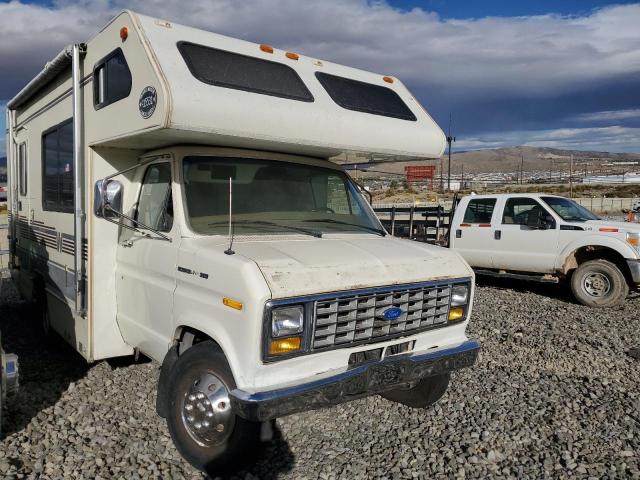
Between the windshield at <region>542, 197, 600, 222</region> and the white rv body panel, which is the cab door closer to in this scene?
the white rv body panel

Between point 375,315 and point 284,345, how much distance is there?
2.23ft

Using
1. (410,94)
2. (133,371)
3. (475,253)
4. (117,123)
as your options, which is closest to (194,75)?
(117,123)

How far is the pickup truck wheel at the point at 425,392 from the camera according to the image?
15.0 feet

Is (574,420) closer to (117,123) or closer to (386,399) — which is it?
(386,399)

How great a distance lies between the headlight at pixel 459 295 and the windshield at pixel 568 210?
19.8ft

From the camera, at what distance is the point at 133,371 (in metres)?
5.32

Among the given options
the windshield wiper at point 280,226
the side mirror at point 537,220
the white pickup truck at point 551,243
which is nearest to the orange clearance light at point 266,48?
the windshield wiper at point 280,226

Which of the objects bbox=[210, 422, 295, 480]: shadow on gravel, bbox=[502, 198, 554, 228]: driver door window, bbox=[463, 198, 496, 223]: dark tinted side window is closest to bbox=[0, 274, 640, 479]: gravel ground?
bbox=[210, 422, 295, 480]: shadow on gravel

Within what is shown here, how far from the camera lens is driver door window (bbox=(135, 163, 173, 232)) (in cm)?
419

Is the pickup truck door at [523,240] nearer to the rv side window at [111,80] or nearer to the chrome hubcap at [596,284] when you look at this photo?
the chrome hubcap at [596,284]

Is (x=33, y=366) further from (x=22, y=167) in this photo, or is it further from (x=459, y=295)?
(x=459, y=295)

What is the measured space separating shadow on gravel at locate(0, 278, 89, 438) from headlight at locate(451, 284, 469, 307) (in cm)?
331

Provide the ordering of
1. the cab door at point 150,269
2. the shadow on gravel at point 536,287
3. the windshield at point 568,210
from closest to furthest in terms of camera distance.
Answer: the cab door at point 150,269 < the windshield at point 568,210 < the shadow on gravel at point 536,287

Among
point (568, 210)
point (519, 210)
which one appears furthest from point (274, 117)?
point (568, 210)
